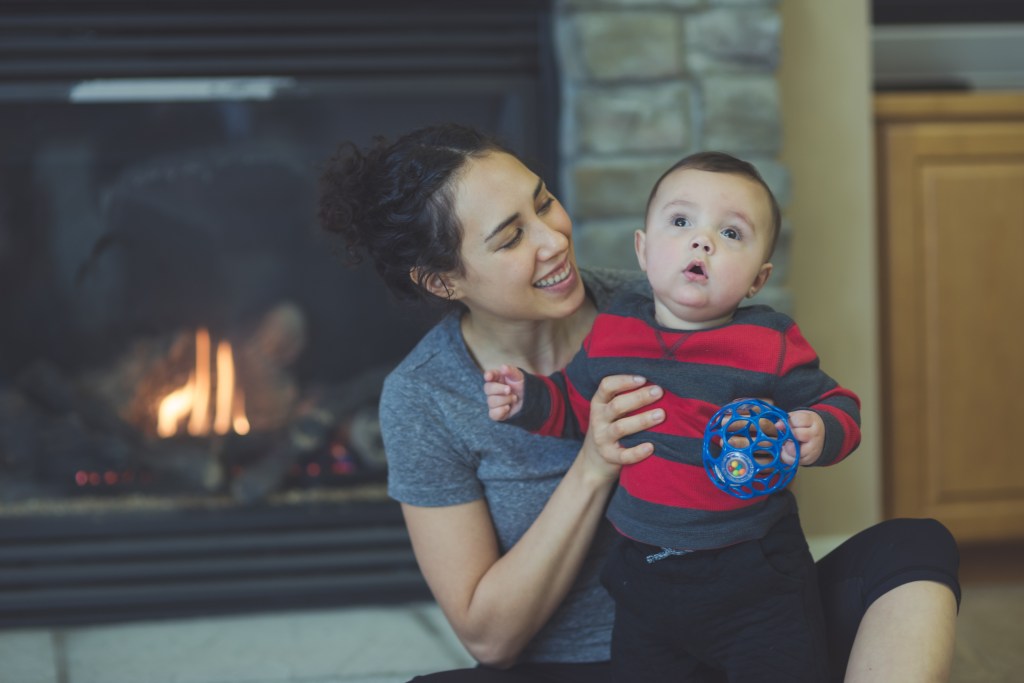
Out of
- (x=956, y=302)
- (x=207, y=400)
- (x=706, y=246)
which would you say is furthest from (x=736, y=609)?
(x=207, y=400)

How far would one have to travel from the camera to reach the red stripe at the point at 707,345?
107 cm

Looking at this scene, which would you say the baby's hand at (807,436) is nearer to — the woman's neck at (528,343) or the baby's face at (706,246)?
the baby's face at (706,246)

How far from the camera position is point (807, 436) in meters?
0.99

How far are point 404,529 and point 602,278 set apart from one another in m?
0.97

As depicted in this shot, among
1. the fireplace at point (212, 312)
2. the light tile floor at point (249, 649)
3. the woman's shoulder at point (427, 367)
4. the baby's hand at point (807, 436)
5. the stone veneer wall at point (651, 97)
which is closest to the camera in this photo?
the baby's hand at point (807, 436)

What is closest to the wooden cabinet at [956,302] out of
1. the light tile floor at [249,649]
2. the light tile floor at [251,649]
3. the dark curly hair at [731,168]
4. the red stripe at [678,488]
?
the light tile floor at [251,649]

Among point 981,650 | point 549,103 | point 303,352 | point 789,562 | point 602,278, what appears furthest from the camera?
point 303,352

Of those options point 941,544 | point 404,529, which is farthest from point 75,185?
point 941,544

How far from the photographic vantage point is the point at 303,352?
2.24 metres

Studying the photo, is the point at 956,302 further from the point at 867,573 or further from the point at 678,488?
the point at 678,488

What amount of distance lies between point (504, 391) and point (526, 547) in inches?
8.1

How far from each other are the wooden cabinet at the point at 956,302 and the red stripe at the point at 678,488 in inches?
48.5

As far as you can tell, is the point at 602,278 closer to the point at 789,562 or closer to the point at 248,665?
the point at 789,562

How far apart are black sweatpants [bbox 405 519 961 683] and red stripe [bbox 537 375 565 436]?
31cm
